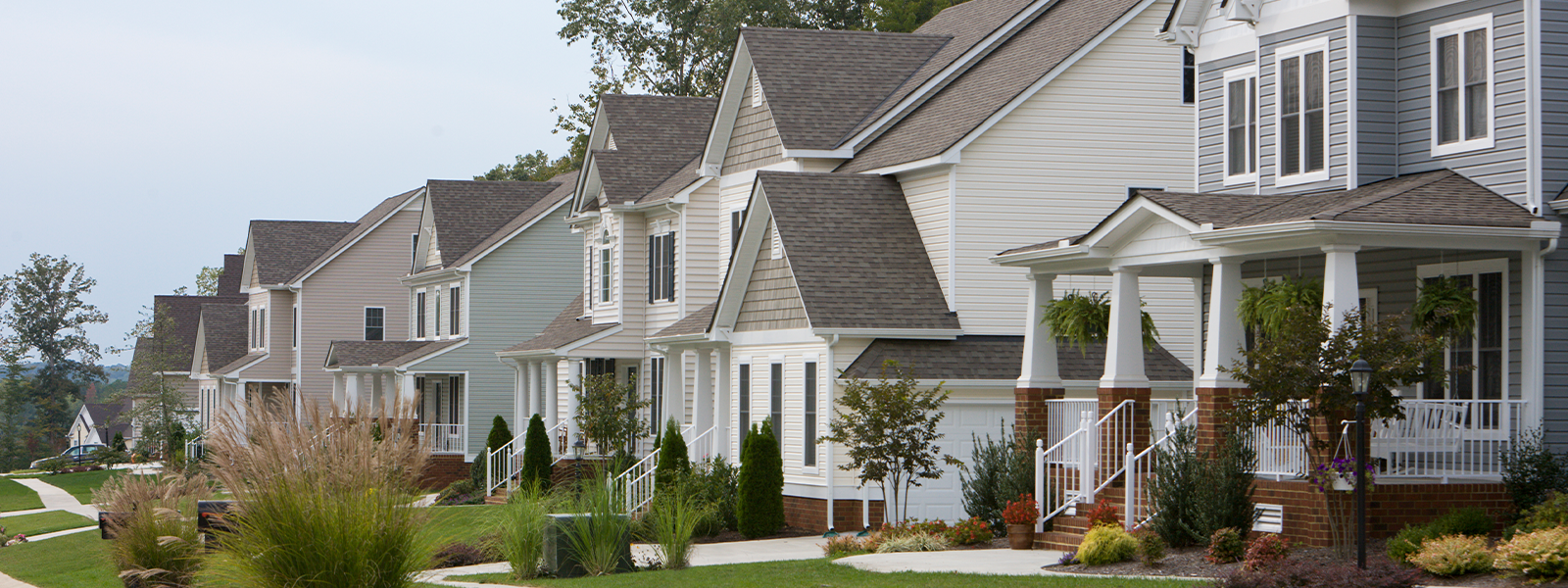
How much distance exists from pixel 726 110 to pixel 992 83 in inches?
224

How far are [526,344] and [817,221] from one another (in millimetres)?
14911

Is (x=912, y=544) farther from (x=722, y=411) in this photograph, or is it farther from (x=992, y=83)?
(x=992, y=83)

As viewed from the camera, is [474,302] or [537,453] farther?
[474,302]

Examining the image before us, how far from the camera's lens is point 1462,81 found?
59.9 feet

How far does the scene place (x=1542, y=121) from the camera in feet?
57.0

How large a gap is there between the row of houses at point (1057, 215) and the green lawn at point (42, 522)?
30.8 ft

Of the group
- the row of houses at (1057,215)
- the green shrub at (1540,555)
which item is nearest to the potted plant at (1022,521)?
the row of houses at (1057,215)

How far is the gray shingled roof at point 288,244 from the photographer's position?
59562 mm

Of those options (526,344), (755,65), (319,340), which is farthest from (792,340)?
(319,340)

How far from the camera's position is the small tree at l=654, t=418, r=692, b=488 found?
2692cm

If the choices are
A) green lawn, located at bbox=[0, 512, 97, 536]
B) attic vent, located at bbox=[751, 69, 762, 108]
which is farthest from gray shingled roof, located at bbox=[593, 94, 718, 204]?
green lawn, located at bbox=[0, 512, 97, 536]

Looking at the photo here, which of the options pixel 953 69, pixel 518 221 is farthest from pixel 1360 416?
pixel 518 221

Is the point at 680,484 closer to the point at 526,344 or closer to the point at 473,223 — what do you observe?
the point at 526,344

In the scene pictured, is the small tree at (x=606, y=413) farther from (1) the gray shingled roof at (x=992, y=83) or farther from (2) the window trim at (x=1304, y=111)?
(2) the window trim at (x=1304, y=111)
